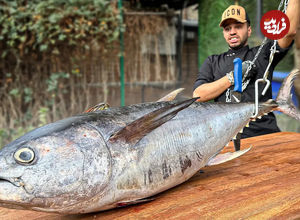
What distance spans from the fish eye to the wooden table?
0.32 metres

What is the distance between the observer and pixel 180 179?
3.64ft

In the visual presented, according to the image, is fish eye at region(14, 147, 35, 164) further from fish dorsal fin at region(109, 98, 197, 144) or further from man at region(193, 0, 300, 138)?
man at region(193, 0, 300, 138)

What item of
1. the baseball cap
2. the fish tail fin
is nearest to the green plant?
the baseball cap

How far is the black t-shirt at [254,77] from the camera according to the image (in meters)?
2.17

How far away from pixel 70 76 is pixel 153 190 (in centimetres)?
430

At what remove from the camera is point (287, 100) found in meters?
1.51

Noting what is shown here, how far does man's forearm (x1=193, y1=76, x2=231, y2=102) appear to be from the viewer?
74.9 inches

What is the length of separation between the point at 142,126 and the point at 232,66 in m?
1.53

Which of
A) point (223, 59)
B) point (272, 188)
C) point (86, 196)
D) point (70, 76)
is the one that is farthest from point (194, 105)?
point (70, 76)

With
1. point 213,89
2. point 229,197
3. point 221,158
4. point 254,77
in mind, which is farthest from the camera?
point 254,77

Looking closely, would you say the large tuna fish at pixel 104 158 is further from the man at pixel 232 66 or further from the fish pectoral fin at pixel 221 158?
the man at pixel 232 66

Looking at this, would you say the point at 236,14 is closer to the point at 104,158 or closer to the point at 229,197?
the point at 229,197

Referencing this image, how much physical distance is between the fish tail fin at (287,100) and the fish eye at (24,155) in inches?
47.9

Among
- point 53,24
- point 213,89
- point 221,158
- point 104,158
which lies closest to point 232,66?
point 213,89
